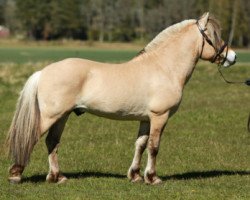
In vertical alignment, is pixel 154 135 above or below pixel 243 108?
above

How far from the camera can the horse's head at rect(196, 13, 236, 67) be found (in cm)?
961

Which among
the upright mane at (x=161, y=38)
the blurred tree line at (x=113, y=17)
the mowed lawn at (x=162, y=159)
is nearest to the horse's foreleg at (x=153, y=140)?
the mowed lawn at (x=162, y=159)

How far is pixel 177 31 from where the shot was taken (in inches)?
384

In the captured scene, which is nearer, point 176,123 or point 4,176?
point 4,176

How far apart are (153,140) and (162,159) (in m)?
2.84

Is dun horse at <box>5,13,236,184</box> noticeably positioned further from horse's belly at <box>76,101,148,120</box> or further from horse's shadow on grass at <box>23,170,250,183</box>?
horse's shadow on grass at <box>23,170,250,183</box>

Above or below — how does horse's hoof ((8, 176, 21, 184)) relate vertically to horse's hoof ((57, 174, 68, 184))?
above

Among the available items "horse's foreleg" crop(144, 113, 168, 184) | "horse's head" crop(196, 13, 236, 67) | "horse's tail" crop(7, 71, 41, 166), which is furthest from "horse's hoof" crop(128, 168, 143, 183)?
"horse's head" crop(196, 13, 236, 67)

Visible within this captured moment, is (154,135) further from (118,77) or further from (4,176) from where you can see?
(4,176)

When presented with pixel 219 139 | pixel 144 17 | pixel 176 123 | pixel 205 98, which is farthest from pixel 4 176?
pixel 144 17

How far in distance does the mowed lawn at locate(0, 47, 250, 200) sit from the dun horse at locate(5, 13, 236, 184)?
24.9 inches

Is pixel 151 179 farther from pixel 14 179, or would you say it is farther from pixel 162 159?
pixel 162 159

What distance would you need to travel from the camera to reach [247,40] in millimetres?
92188

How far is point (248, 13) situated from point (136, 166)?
83.3 m
